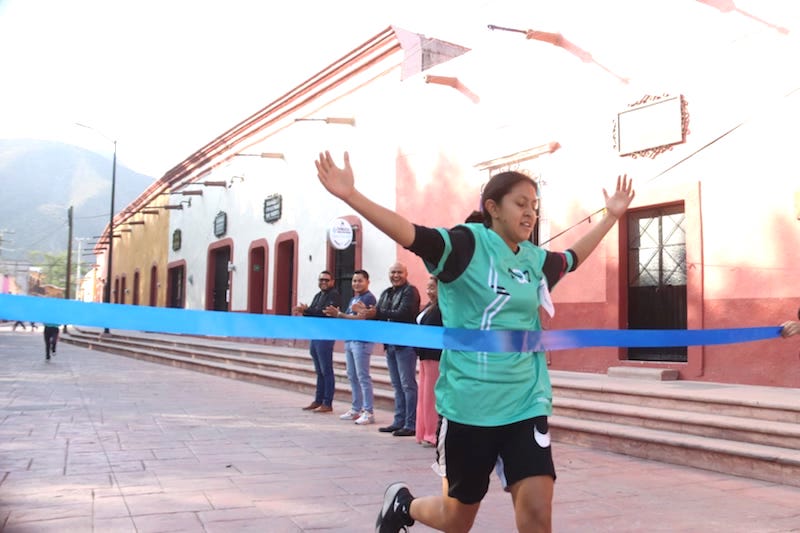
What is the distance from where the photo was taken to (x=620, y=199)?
3.50m

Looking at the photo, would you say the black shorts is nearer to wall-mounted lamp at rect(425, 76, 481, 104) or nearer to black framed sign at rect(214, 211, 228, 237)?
wall-mounted lamp at rect(425, 76, 481, 104)

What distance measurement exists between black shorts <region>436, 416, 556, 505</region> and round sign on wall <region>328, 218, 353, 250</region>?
13629 millimetres

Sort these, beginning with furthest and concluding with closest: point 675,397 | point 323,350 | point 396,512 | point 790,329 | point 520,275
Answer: point 323,350
point 675,397
point 790,329
point 396,512
point 520,275

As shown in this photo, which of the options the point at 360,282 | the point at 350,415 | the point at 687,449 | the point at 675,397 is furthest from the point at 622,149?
the point at 350,415

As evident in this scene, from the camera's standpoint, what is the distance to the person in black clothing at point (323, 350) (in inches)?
367

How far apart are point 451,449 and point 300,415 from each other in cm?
696

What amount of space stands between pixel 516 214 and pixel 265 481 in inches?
139

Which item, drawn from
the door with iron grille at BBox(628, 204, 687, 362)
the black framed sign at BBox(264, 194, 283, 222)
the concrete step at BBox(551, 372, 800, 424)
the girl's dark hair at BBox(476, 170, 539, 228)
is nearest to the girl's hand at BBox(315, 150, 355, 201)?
the girl's dark hair at BBox(476, 170, 539, 228)

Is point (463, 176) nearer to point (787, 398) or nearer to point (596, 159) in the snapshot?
point (596, 159)

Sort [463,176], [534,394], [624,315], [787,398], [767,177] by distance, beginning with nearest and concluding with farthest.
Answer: [534,394]
[787,398]
[767,177]
[624,315]
[463,176]

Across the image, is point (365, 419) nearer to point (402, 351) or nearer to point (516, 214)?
point (402, 351)

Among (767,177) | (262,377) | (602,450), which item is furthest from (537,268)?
(262,377)

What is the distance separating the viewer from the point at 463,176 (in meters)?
13.3

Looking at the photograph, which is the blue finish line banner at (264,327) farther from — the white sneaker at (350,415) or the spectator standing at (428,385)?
the white sneaker at (350,415)
